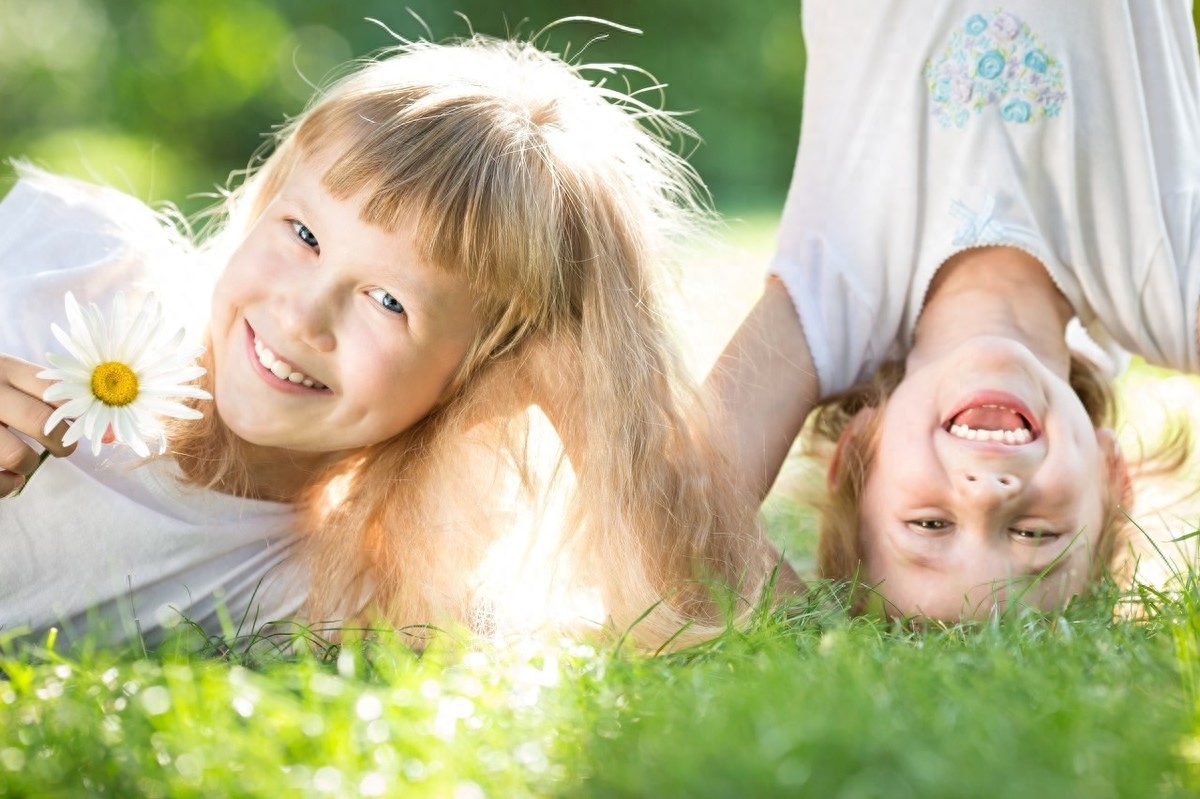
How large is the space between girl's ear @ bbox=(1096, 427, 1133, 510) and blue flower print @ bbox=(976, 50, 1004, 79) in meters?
0.80

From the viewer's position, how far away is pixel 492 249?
2240 mm

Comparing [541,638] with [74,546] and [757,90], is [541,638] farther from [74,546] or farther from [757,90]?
[757,90]

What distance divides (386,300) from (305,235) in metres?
0.19

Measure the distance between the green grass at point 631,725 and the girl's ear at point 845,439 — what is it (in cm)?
92

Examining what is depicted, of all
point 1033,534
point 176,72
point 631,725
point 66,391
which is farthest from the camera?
point 176,72

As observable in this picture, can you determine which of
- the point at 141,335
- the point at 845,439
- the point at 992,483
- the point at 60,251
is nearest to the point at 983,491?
the point at 992,483

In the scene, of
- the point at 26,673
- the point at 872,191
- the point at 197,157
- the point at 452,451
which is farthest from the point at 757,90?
the point at 26,673

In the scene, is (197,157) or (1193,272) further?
(197,157)

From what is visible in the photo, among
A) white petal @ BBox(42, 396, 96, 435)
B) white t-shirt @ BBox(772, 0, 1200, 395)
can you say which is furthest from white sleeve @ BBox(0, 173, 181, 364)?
white t-shirt @ BBox(772, 0, 1200, 395)

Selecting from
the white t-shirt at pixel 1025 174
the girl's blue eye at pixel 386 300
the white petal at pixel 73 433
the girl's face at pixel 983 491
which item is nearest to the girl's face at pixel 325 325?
the girl's blue eye at pixel 386 300

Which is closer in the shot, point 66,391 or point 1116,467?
point 66,391

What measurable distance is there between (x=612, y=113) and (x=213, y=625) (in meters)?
1.17

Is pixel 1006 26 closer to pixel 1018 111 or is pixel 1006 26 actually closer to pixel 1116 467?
pixel 1018 111

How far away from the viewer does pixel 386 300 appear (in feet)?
7.27
